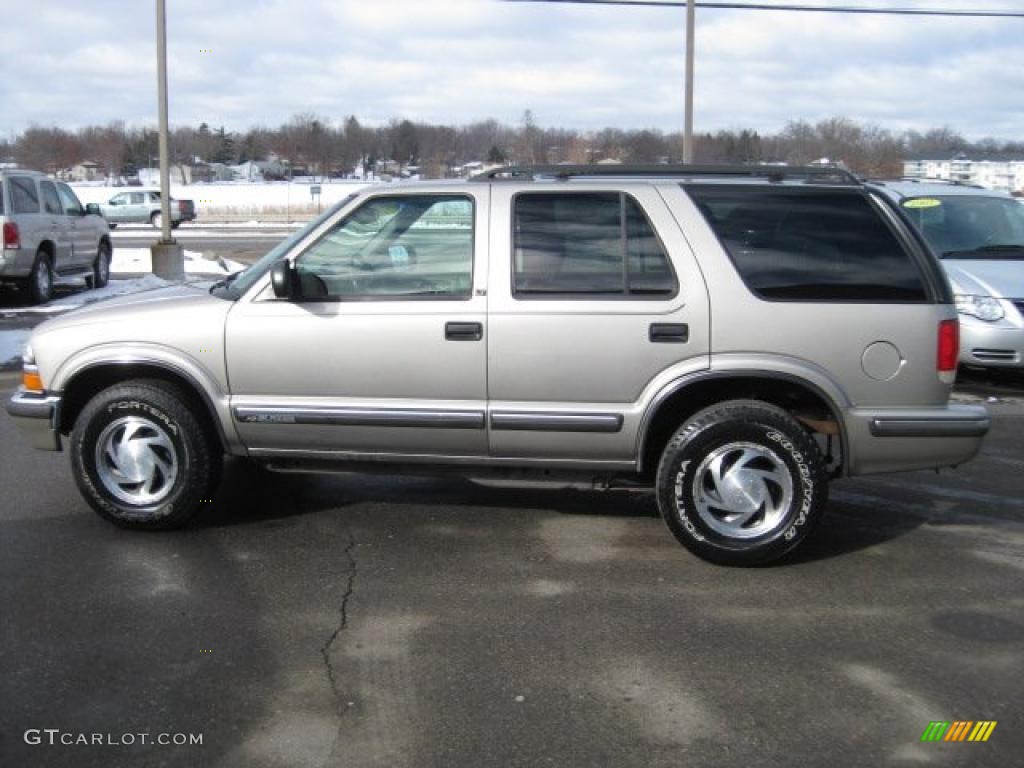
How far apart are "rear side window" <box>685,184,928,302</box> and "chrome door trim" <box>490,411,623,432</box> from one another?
925 mm

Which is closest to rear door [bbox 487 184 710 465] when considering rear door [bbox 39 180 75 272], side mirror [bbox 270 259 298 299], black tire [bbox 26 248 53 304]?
side mirror [bbox 270 259 298 299]

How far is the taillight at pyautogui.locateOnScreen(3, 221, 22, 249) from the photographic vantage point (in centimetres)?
1440

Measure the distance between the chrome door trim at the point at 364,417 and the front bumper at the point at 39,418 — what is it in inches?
38.9

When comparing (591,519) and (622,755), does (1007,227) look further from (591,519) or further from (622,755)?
(622,755)

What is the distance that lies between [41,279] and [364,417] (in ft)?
39.1

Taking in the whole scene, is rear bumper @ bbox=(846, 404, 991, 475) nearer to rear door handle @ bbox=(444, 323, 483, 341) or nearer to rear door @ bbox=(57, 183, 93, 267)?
rear door handle @ bbox=(444, 323, 483, 341)

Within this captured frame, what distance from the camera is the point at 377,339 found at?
17.4 ft

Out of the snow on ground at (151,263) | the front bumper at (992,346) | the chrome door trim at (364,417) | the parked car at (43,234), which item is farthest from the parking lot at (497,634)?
the snow on ground at (151,263)

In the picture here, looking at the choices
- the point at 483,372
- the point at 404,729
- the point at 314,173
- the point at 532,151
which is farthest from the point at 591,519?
the point at 314,173

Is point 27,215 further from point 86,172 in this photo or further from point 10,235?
point 86,172

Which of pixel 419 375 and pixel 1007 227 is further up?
pixel 1007 227

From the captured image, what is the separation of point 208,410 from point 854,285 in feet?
10.7

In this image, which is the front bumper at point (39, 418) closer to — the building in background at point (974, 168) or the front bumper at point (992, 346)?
the front bumper at point (992, 346)

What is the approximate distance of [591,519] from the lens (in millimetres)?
5988
